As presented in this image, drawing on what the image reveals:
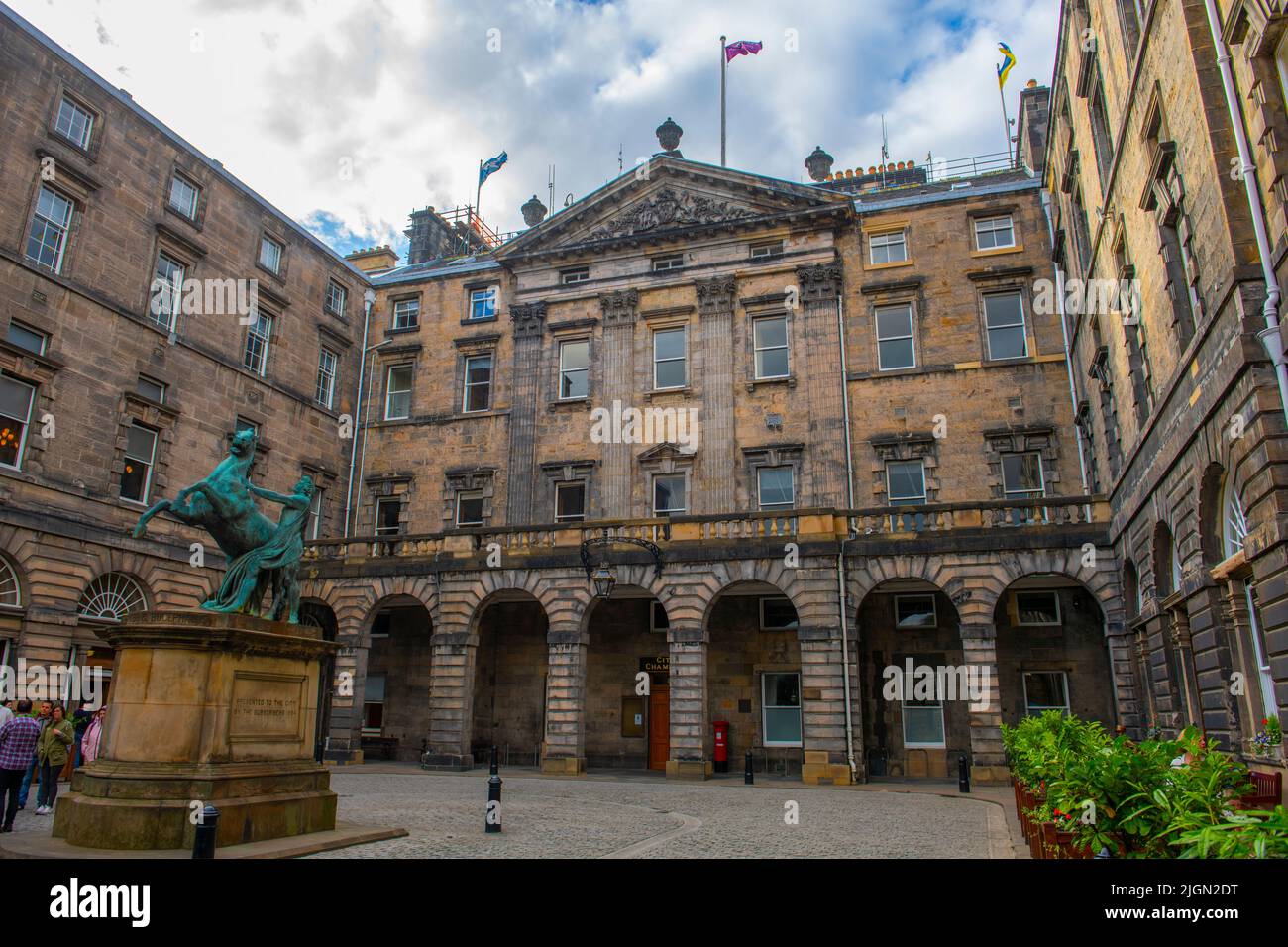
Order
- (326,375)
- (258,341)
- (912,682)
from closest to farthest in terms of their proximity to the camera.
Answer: (912,682)
(258,341)
(326,375)

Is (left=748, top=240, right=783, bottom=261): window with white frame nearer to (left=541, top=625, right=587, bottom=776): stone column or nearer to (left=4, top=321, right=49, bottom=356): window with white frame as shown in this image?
(left=541, top=625, right=587, bottom=776): stone column

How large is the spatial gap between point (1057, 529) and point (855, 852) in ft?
46.9

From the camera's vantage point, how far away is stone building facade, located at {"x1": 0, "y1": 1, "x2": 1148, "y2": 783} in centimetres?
2295

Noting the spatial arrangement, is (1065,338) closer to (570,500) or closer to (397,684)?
(570,500)

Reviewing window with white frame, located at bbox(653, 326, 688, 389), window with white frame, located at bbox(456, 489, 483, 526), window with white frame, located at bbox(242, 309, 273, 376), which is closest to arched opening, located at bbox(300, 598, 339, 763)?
window with white frame, located at bbox(456, 489, 483, 526)

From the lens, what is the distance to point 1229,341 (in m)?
11.9

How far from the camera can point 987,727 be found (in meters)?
21.6

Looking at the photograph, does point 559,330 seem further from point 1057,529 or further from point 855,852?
point 855,852

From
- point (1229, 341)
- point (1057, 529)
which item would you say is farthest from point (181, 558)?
point (1229, 341)

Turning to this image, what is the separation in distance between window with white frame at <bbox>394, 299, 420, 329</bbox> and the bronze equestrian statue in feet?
80.9

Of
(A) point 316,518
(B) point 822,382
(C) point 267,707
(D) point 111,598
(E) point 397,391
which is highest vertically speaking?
(E) point 397,391

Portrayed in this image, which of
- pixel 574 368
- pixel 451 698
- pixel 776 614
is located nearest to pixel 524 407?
pixel 574 368

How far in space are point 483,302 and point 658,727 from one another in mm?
17575

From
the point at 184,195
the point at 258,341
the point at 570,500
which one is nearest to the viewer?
the point at 184,195
